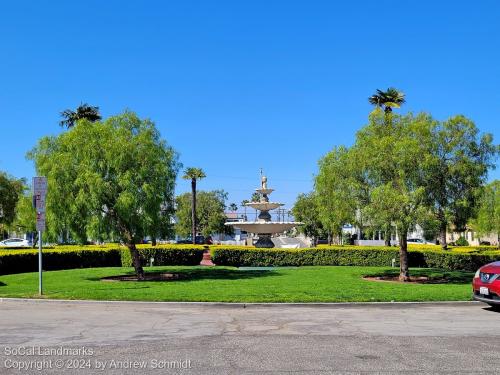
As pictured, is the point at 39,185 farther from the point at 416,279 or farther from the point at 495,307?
the point at 416,279

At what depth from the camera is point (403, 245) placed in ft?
71.5

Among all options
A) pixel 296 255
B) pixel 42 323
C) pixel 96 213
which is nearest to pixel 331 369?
pixel 42 323

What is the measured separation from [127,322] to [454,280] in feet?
51.6

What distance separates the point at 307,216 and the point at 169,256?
124ft

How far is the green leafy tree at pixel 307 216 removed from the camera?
66562 millimetres

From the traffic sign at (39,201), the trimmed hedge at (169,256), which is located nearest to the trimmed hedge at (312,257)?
the trimmed hedge at (169,256)

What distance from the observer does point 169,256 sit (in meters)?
31.4

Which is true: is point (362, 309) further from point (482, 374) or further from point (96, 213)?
point (96, 213)

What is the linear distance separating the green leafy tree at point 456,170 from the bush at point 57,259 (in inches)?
729

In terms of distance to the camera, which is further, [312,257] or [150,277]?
[312,257]

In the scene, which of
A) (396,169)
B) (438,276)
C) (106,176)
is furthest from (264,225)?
(106,176)

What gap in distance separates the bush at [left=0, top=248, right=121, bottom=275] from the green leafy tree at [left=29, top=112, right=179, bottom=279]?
732cm

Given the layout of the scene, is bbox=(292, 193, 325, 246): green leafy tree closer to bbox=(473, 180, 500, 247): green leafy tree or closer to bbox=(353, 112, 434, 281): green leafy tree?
bbox=(473, 180, 500, 247): green leafy tree

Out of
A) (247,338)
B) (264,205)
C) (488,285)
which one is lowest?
Result: (247,338)
